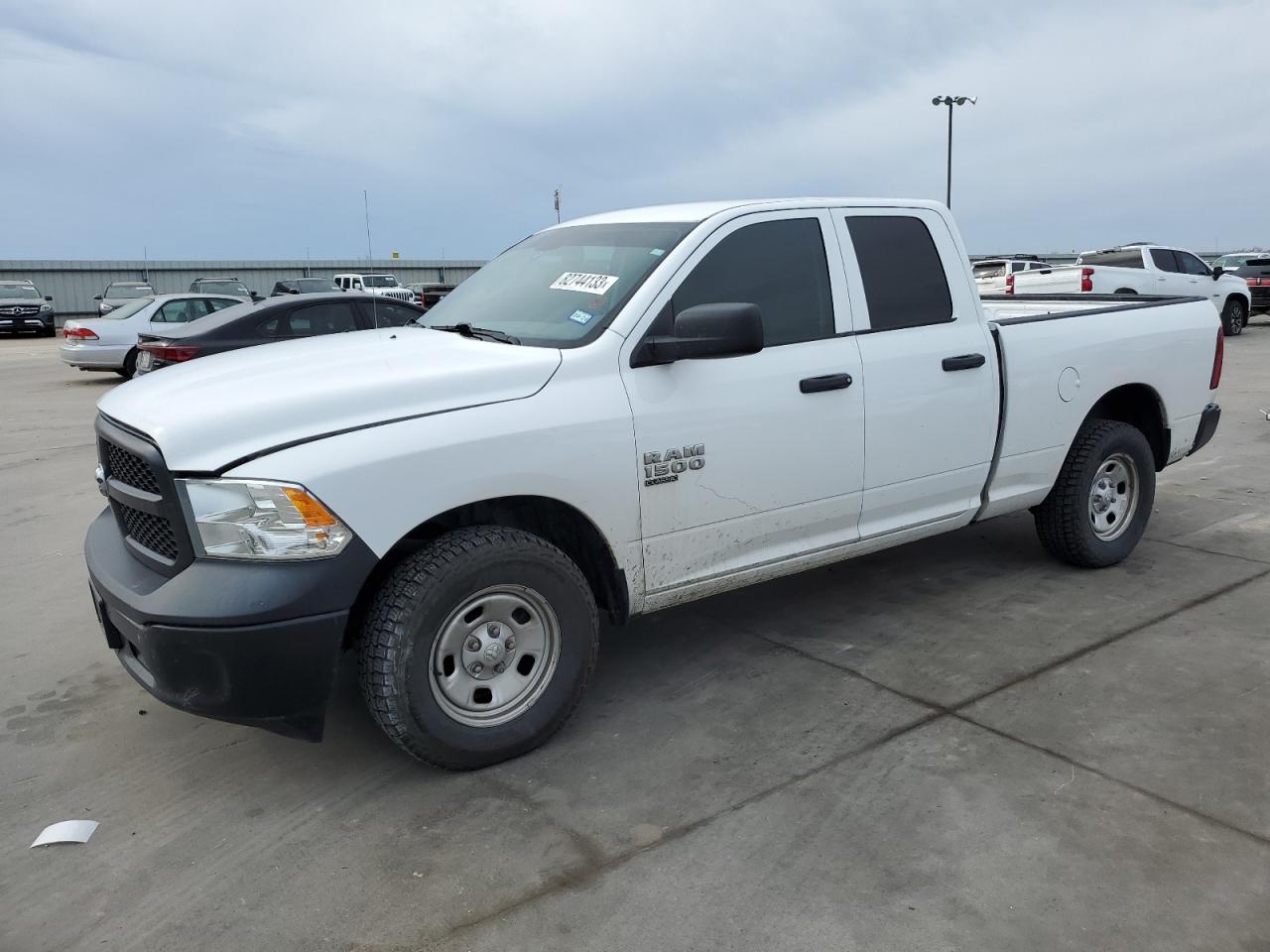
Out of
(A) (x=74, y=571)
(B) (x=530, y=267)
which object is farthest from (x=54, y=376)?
(B) (x=530, y=267)

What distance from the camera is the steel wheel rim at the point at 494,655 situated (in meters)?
3.40

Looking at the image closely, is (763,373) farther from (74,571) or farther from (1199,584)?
(74,571)

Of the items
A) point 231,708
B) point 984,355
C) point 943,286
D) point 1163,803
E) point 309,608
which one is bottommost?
point 1163,803

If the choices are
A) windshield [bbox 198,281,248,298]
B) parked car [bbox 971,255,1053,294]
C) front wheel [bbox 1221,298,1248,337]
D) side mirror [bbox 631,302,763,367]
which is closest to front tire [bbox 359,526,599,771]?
side mirror [bbox 631,302,763,367]

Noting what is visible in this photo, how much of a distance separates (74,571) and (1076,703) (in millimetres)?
5367

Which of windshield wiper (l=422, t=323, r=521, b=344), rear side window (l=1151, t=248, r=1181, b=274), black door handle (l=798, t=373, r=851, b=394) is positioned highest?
rear side window (l=1151, t=248, r=1181, b=274)

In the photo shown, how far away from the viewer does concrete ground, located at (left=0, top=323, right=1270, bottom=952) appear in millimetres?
2764

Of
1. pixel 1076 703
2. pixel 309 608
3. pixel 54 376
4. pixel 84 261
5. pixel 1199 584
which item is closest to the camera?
pixel 309 608

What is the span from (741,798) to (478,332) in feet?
6.59

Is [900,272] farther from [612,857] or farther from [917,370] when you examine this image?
[612,857]

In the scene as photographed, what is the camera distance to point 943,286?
471 cm

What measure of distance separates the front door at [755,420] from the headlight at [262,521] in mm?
1150

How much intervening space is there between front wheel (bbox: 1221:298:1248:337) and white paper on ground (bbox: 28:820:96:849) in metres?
22.8

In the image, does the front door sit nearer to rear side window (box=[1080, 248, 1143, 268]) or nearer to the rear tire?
the rear tire
